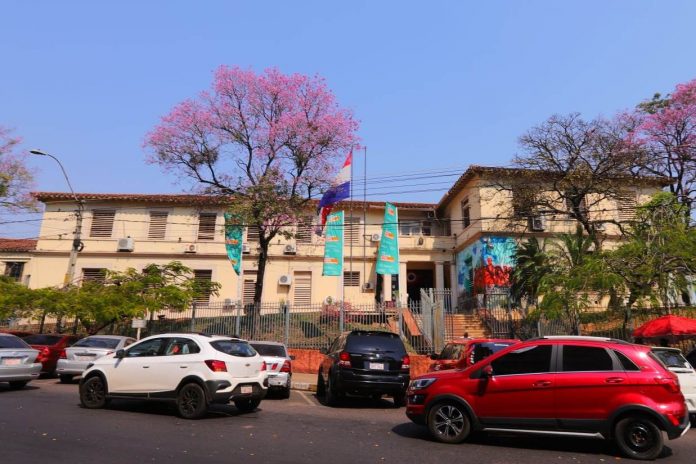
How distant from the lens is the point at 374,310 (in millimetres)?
→ 18250

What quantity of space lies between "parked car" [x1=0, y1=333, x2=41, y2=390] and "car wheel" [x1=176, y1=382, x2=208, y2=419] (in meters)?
5.88

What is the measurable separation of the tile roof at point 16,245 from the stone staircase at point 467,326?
90.0ft

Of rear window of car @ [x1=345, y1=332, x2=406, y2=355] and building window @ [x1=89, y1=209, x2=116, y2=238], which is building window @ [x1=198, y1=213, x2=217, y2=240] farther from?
rear window of car @ [x1=345, y1=332, x2=406, y2=355]

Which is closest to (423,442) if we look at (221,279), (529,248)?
(529,248)

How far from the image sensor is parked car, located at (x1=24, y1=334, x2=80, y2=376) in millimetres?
14703

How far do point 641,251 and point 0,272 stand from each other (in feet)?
116

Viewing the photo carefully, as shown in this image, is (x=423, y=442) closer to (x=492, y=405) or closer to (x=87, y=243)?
(x=492, y=405)

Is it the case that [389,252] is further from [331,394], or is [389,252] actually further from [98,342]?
[98,342]

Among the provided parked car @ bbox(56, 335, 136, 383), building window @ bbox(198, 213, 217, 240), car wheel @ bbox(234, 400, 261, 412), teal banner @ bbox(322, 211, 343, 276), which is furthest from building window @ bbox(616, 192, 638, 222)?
parked car @ bbox(56, 335, 136, 383)

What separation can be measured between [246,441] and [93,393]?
4317 mm

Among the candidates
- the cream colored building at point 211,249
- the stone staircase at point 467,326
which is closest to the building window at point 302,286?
the cream colored building at point 211,249

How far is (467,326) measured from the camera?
20109 mm

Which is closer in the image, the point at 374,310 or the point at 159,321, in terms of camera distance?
the point at 374,310

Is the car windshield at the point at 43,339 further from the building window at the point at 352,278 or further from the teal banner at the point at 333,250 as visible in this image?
the building window at the point at 352,278
